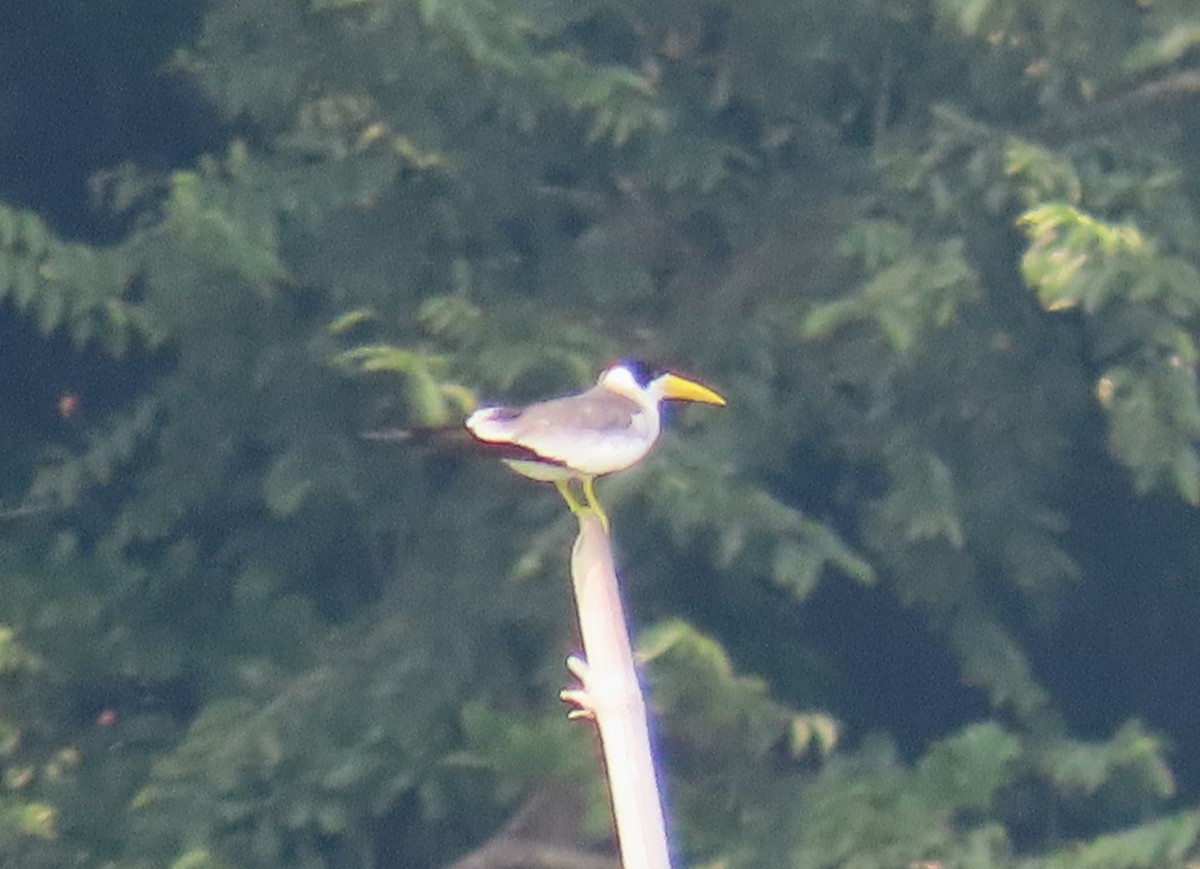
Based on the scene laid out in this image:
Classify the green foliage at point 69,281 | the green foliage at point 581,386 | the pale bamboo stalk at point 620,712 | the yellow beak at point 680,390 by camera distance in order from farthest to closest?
the green foliage at point 581,386
the green foliage at point 69,281
the yellow beak at point 680,390
the pale bamboo stalk at point 620,712

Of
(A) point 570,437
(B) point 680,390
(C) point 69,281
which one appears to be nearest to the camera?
(A) point 570,437

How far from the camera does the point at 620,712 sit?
304 centimetres

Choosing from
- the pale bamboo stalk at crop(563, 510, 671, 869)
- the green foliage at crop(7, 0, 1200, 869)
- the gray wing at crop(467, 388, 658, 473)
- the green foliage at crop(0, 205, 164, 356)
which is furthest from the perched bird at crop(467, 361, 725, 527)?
the green foliage at crop(0, 205, 164, 356)

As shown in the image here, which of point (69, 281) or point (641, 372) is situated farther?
point (69, 281)

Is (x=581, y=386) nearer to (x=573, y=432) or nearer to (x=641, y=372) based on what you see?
(x=641, y=372)

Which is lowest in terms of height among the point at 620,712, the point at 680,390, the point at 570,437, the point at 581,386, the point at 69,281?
the point at 620,712

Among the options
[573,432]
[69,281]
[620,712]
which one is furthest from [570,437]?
[69,281]

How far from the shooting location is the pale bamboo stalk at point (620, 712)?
9.93ft

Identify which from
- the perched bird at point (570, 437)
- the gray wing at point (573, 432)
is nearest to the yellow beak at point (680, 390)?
the perched bird at point (570, 437)

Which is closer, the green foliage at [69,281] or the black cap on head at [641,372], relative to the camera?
the black cap on head at [641,372]

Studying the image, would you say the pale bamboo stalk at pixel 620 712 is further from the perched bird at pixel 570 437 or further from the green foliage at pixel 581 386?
the green foliage at pixel 581 386

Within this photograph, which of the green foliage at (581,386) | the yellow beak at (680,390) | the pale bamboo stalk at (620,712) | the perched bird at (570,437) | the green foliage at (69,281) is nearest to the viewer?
the pale bamboo stalk at (620,712)

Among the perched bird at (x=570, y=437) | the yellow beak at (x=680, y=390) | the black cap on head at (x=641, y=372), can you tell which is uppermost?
the black cap on head at (x=641, y=372)

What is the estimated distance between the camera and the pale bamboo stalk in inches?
119
